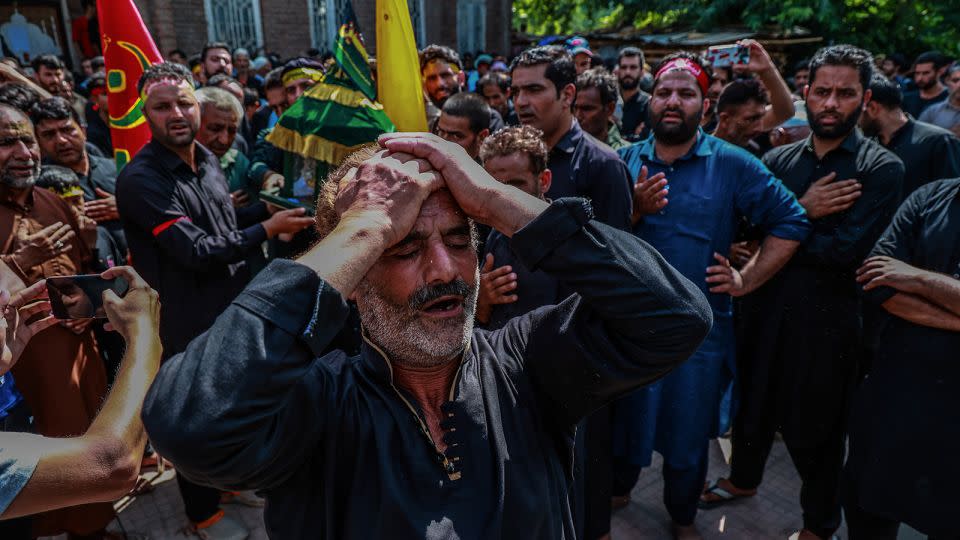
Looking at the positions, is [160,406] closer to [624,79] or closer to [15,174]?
[15,174]

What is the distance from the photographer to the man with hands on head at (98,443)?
143 cm

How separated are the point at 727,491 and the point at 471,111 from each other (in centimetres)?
288

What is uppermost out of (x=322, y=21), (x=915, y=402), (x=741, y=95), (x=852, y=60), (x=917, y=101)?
(x=322, y=21)

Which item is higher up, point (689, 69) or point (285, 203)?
point (689, 69)

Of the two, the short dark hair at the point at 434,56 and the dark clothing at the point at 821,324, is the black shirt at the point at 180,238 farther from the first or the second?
the short dark hair at the point at 434,56

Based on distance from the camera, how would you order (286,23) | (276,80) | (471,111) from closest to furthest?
(471,111) → (276,80) → (286,23)

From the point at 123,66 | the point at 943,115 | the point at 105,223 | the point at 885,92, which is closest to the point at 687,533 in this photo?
the point at 885,92

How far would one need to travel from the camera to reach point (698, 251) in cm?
317

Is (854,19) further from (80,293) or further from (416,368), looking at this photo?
(80,293)

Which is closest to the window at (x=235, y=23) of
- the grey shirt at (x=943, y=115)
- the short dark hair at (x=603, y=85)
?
the short dark hair at (x=603, y=85)

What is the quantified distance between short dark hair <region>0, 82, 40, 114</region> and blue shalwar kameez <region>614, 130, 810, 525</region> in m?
4.20

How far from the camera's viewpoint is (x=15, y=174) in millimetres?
3109

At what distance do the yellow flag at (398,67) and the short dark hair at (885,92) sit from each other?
12.1ft

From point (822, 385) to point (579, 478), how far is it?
82.6 inches
